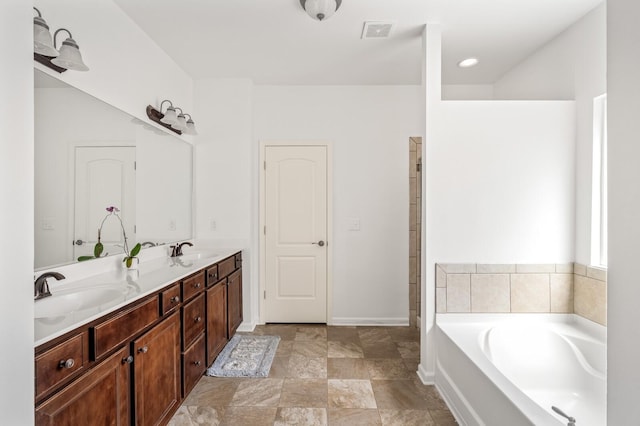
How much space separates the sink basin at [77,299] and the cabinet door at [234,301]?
1342 millimetres

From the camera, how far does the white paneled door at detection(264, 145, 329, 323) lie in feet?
12.3

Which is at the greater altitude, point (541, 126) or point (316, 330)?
point (541, 126)

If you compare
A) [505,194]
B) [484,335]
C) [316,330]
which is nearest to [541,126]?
[505,194]

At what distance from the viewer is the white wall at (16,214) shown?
612mm

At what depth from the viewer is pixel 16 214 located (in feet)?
2.10

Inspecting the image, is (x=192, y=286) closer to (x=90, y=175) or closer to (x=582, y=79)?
(x=90, y=175)

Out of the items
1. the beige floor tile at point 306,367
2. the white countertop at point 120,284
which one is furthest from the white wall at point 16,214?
the beige floor tile at point 306,367

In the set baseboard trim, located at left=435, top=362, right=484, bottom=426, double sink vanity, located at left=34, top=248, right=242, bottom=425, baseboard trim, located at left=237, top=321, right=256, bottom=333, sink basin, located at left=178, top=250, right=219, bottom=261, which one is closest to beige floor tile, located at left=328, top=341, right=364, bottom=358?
baseboard trim, located at left=435, top=362, right=484, bottom=426

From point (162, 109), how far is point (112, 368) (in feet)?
7.25

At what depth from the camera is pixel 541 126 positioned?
2492 mm

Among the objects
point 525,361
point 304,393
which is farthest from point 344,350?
point 525,361

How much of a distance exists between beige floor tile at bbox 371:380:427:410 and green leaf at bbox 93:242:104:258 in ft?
6.60

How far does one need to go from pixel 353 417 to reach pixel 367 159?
2.49 meters

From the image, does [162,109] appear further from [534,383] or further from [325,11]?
[534,383]
